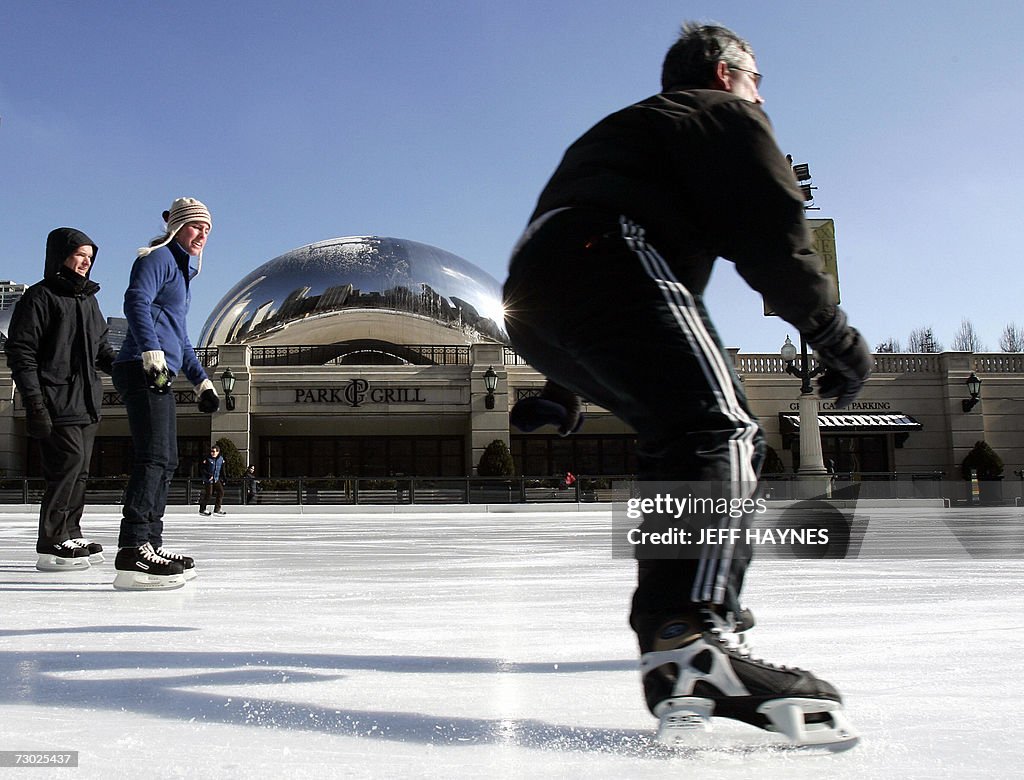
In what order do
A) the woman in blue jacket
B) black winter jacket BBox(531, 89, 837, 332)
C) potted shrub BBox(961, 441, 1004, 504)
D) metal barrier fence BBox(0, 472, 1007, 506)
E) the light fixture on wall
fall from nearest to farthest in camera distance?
black winter jacket BBox(531, 89, 837, 332) → the woman in blue jacket → metal barrier fence BBox(0, 472, 1007, 506) → potted shrub BBox(961, 441, 1004, 504) → the light fixture on wall

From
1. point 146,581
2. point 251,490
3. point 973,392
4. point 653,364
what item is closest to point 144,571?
point 146,581

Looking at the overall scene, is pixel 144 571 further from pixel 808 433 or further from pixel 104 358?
pixel 808 433

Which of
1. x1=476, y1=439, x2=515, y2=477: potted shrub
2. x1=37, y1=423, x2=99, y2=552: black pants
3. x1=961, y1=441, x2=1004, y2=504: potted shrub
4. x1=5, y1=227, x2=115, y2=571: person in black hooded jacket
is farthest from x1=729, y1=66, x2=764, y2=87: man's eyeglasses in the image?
x1=961, y1=441, x2=1004, y2=504: potted shrub

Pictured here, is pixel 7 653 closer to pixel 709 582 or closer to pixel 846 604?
pixel 709 582

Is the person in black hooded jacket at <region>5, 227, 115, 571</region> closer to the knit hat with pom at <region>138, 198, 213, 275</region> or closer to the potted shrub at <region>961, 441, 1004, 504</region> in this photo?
the knit hat with pom at <region>138, 198, 213, 275</region>

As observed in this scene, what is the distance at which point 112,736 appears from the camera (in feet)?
4.18

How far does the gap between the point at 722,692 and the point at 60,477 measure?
4.06 m

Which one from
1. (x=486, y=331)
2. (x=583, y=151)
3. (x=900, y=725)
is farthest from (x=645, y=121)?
(x=486, y=331)

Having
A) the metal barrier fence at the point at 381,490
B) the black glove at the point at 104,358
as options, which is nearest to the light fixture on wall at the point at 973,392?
the metal barrier fence at the point at 381,490

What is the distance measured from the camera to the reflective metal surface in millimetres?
35406

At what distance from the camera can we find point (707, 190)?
5.17 feet

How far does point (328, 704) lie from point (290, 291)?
1423 inches

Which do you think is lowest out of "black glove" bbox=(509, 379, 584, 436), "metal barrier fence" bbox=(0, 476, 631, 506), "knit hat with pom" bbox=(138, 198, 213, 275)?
"metal barrier fence" bbox=(0, 476, 631, 506)

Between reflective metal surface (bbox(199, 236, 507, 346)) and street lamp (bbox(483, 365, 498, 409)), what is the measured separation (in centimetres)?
894
